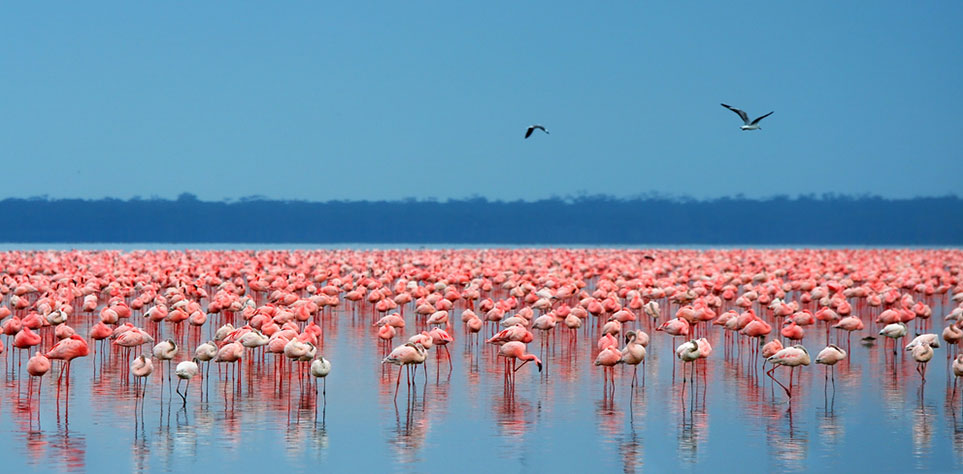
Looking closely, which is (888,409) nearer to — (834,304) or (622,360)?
(622,360)

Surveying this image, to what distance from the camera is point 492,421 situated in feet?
42.5

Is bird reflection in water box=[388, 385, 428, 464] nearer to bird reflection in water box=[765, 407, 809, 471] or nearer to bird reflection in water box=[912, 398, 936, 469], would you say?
bird reflection in water box=[765, 407, 809, 471]

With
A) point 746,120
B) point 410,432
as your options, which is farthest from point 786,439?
point 746,120

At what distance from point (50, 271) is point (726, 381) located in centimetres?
2365

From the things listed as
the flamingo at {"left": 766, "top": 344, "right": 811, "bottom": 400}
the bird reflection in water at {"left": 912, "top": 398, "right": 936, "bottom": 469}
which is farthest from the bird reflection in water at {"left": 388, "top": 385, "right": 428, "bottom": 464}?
the bird reflection in water at {"left": 912, "top": 398, "right": 936, "bottom": 469}

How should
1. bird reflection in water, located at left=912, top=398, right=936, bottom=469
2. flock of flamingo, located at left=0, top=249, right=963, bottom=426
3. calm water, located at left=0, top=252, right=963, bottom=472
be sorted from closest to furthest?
calm water, located at left=0, top=252, right=963, bottom=472, bird reflection in water, located at left=912, top=398, right=936, bottom=469, flock of flamingo, located at left=0, top=249, right=963, bottom=426

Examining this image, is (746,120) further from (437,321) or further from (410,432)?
(410,432)

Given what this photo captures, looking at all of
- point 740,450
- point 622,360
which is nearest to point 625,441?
point 740,450

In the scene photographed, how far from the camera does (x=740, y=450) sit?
11.5 m

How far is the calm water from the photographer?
36.1ft

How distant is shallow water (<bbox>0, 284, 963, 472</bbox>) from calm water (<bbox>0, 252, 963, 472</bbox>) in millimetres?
22

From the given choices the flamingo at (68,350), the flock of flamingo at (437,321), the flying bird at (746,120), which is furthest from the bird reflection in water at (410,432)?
the flying bird at (746,120)

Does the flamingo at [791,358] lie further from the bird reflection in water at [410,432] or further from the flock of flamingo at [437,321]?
the bird reflection in water at [410,432]

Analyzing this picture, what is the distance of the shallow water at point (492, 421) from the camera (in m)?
11.0
